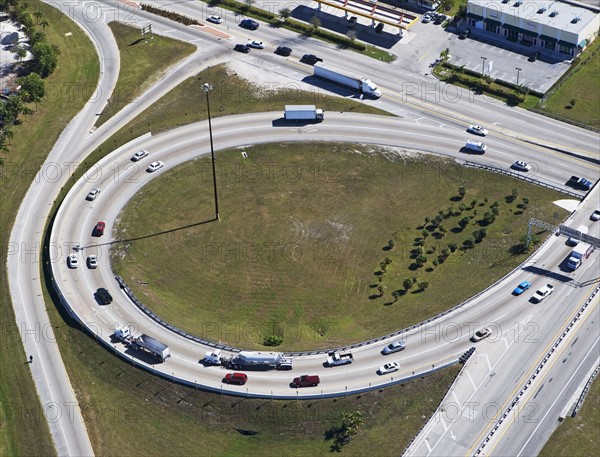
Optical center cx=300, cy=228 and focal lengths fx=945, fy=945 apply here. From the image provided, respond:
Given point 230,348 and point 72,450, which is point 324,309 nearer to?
point 230,348

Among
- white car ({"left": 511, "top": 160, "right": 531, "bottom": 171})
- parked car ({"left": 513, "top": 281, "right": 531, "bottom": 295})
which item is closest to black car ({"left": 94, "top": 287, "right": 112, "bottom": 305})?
parked car ({"left": 513, "top": 281, "right": 531, "bottom": 295})

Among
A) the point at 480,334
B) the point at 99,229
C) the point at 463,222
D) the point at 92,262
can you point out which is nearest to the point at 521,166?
the point at 463,222

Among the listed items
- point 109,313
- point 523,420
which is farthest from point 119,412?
point 523,420

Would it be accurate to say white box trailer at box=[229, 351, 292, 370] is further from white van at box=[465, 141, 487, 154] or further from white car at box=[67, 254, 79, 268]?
white van at box=[465, 141, 487, 154]

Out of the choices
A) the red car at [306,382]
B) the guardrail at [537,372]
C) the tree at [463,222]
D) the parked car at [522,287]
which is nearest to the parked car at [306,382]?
the red car at [306,382]

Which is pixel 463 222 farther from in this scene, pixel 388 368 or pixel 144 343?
pixel 144 343

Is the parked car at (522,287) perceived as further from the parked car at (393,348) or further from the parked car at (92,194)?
the parked car at (92,194)
